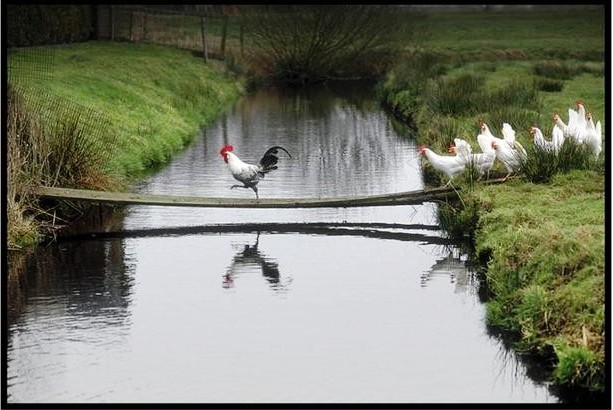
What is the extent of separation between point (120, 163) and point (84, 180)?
3.21 m

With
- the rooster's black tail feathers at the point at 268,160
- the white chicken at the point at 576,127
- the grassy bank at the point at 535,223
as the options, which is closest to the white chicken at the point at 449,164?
the grassy bank at the point at 535,223

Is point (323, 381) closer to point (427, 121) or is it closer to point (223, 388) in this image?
point (223, 388)

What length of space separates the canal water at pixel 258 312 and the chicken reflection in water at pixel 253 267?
36 mm

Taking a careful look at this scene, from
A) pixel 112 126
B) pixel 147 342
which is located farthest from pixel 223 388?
pixel 112 126

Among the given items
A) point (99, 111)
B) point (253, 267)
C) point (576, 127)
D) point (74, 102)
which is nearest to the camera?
point (253, 267)

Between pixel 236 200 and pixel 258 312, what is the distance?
15.1 ft

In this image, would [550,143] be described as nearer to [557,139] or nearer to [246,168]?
[557,139]

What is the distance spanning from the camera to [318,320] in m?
12.9

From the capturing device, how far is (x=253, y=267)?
1548 cm

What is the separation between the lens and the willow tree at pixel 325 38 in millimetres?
45656

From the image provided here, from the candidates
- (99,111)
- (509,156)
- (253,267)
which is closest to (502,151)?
(509,156)

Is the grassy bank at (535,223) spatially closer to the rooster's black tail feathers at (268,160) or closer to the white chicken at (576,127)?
the white chicken at (576,127)

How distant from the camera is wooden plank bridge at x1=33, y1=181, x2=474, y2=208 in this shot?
17250 mm

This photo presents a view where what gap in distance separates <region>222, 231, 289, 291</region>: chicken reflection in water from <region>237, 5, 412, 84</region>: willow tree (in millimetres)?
29418
